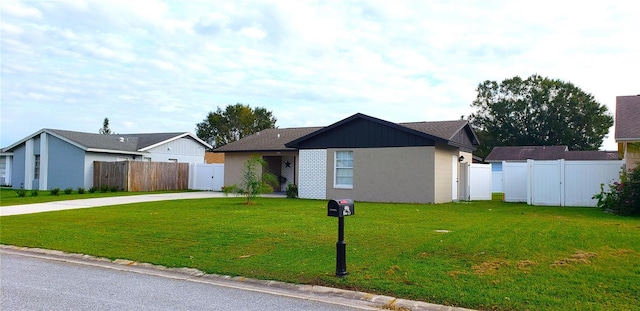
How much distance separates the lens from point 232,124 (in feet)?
211

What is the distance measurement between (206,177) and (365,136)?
45.1 feet

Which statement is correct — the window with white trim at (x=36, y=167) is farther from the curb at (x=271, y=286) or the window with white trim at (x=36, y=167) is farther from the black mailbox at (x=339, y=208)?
the black mailbox at (x=339, y=208)

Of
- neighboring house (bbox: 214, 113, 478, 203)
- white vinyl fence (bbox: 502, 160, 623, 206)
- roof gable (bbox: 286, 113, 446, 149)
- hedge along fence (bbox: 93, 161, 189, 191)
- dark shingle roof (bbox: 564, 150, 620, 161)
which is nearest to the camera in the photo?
white vinyl fence (bbox: 502, 160, 623, 206)

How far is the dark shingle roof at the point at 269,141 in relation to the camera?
89.1 ft

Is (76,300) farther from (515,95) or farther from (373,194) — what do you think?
(515,95)

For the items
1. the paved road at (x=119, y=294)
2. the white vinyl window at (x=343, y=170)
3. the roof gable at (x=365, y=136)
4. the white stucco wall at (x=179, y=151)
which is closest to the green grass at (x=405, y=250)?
the paved road at (x=119, y=294)

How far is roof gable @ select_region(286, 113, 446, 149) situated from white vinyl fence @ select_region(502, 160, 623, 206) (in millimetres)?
4059

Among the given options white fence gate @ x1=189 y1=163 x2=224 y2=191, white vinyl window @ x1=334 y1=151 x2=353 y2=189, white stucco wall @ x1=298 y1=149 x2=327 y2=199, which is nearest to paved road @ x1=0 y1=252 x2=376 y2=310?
white vinyl window @ x1=334 y1=151 x2=353 y2=189

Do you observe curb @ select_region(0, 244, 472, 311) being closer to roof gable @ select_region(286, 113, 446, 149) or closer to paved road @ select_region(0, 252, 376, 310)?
paved road @ select_region(0, 252, 376, 310)

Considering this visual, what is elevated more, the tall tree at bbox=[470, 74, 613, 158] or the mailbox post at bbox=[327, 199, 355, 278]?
the tall tree at bbox=[470, 74, 613, 158]

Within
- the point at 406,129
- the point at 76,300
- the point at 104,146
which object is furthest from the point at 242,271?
the point at 104,146

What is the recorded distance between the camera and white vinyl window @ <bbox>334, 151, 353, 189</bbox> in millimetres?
22047

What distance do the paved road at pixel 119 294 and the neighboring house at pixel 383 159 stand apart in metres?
14.1

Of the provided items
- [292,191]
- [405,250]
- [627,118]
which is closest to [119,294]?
[405,250]
